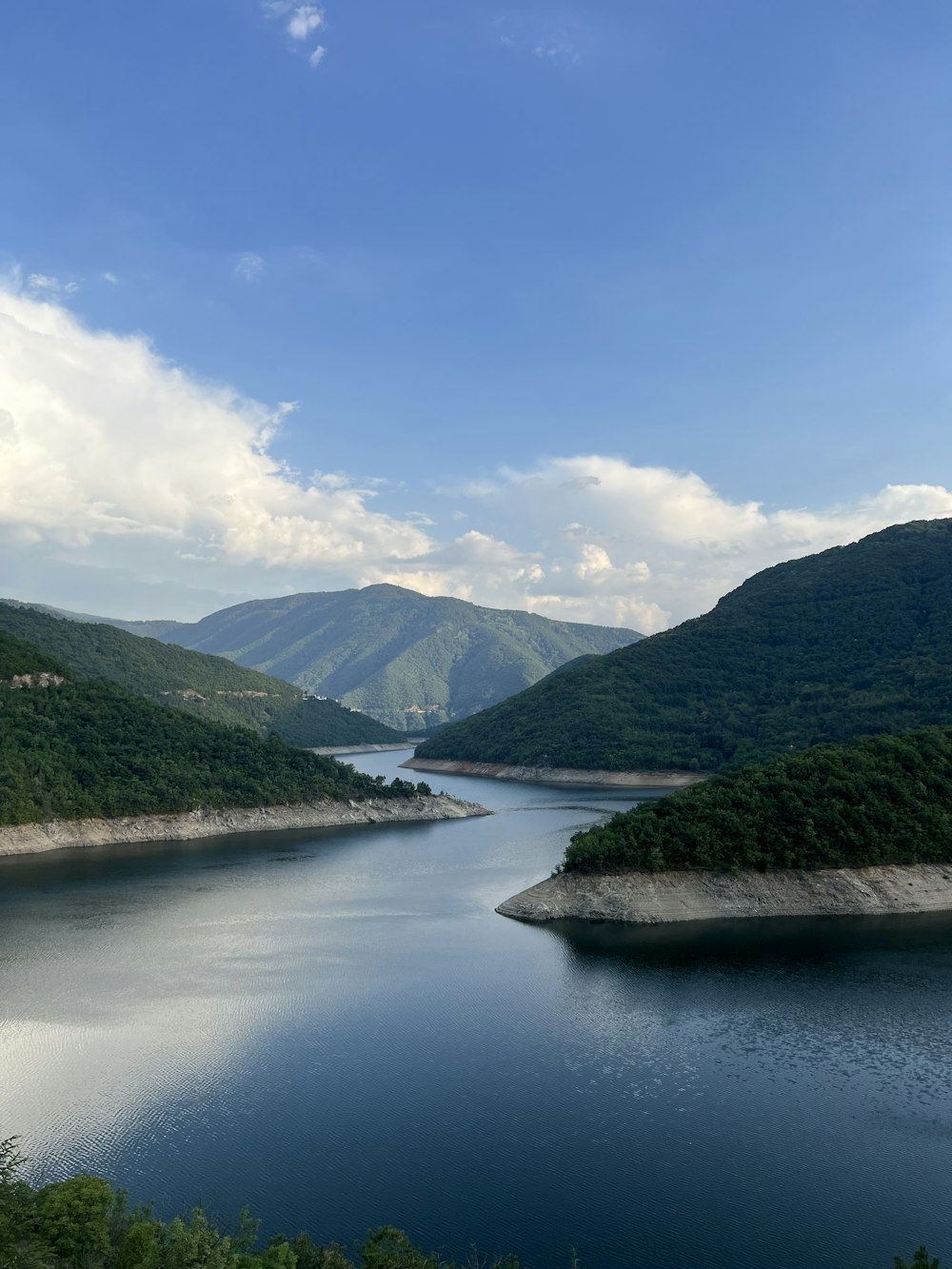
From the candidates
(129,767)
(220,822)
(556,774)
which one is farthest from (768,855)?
(556,774)

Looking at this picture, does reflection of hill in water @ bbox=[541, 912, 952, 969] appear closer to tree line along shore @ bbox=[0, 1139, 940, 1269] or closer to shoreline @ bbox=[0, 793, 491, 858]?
tree line along shore @ bbox=[0, 1139, 940, 1269]

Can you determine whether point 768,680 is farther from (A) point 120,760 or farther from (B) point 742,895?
(A) point 120,760

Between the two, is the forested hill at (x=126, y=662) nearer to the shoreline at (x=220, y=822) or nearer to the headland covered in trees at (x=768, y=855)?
the shoreline at (x=220, y=822)

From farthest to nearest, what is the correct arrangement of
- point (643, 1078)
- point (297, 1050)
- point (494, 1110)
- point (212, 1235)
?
point (297, 1050)
point (643, 1078)
point (494, 1110)
point (212, 1235)

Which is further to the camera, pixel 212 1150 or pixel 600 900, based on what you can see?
pixel 600 900

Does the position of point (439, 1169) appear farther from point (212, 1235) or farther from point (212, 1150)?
point (212, 1235)

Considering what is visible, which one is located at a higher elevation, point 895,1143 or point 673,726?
point 673,726

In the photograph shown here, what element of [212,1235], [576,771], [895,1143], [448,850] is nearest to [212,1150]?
[212,1235]
